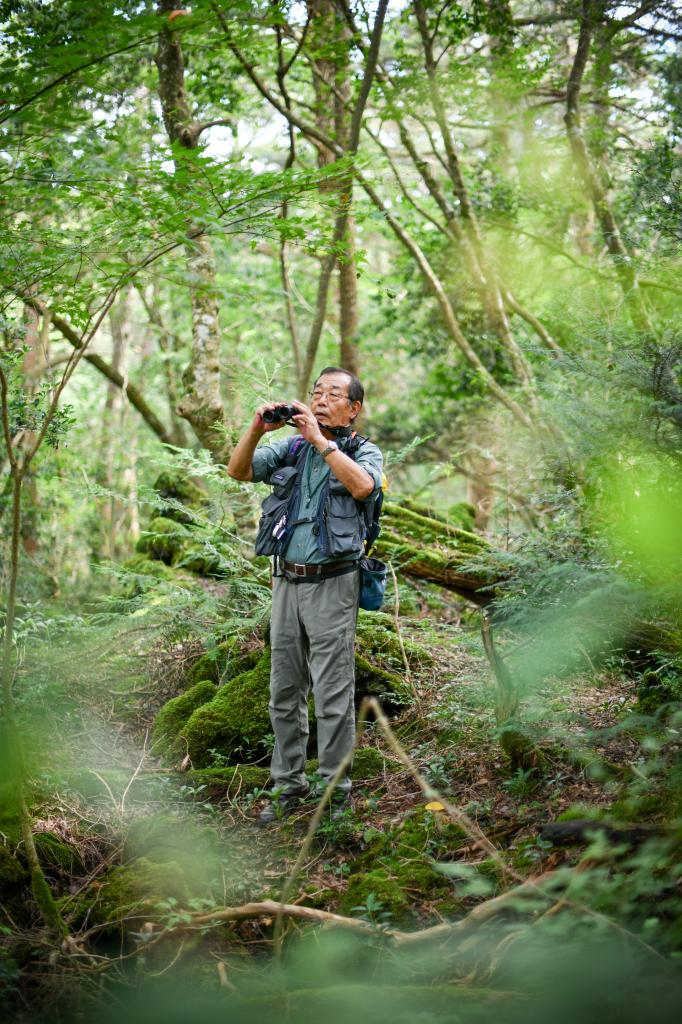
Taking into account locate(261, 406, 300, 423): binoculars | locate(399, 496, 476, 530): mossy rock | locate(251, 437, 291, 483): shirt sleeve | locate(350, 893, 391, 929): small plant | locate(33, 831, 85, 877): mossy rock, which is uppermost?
locate(261, 406, 300, 423): binoculars

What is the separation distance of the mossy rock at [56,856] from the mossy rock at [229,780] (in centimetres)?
96

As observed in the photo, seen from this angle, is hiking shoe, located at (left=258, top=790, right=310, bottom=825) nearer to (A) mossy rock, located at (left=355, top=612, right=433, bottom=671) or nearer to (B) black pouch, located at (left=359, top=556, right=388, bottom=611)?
(B) black pouch, located at (left=359, top=556, right=388, bottom=611)

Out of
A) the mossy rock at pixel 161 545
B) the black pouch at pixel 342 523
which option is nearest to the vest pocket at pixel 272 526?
the black pouch at pixel 342 523

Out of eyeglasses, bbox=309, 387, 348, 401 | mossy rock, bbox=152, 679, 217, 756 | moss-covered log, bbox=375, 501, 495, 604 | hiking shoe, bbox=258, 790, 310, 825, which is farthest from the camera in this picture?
moss-covered log, bbox=375, 501, 495, 604

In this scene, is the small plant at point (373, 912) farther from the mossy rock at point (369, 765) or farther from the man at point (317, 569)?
the mossy rock at point (369, 765)

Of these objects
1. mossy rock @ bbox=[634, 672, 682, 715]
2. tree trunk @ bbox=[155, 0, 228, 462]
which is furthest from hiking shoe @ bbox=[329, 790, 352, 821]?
tree trunk @ bbox=[155, 0, 228, 462]

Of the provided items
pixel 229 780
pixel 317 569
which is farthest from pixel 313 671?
pixel 229 780

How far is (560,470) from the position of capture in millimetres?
4793

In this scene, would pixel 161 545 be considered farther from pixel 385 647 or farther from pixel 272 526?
pixel 272 526

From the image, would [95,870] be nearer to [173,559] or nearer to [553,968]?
[553,968]

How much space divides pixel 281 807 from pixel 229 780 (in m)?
0.53

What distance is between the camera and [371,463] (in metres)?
4.21

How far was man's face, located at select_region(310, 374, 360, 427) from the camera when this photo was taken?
171 inches

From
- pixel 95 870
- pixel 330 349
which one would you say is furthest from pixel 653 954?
pixel 330 349
